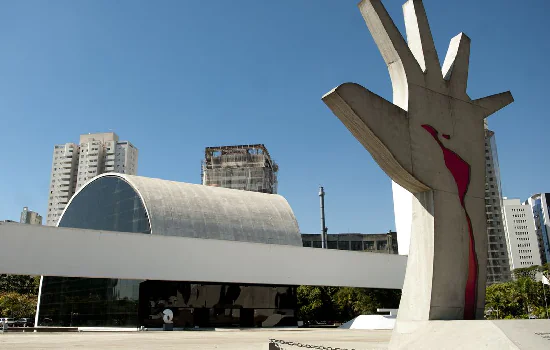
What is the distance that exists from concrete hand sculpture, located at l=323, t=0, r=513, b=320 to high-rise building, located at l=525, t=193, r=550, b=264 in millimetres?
131105

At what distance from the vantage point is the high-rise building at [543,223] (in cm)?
12679

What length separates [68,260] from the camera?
23.0 m

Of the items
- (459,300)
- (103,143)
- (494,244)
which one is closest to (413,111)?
(459,300)

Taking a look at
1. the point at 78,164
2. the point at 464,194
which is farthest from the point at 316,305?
→ the point at 78,164

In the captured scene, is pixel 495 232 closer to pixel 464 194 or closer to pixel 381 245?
pixel 381 245

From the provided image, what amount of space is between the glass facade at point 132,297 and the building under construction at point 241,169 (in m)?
35.9

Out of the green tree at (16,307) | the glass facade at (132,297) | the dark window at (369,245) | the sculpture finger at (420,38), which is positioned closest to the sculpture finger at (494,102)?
the sculpture finger at (420,38)

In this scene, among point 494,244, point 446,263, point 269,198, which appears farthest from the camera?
point 494,244

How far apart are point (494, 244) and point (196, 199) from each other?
206ft

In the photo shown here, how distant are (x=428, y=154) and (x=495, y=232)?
3089 inches

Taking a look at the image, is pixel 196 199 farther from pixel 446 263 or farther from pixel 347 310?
pixel 446 263

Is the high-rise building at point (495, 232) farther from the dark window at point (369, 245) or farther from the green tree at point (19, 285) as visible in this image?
the green tree at point (19, 285)

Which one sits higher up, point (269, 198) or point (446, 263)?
point (269, 198)

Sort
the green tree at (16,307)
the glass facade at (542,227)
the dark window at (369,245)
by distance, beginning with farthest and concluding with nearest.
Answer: the glass facade at (542,227) → the dark window at (369,245) → the green tree at (16,307)
